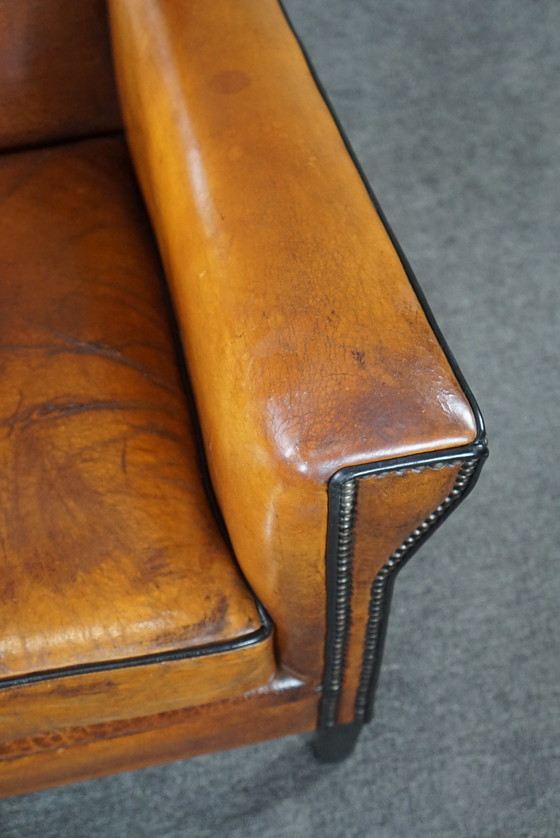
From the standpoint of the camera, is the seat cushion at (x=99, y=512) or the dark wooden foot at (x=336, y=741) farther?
the dark wooden foot at (x=336, y=741)

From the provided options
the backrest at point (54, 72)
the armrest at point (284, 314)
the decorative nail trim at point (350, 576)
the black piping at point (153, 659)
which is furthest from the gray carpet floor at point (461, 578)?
the backrest at point (54, 72)

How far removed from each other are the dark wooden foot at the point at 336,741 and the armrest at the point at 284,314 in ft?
0.50

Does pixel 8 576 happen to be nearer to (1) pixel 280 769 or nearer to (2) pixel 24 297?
(2) pixel 24 297

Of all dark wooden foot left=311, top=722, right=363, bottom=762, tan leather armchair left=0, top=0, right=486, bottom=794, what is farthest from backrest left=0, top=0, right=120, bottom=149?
dark wooden foot left=311, top=722, right=363, bottom=762

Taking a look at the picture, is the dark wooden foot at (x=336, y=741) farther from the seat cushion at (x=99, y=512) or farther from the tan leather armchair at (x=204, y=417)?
the seat cushion at (x=99, y=512)

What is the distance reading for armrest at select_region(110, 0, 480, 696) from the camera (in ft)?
2.03

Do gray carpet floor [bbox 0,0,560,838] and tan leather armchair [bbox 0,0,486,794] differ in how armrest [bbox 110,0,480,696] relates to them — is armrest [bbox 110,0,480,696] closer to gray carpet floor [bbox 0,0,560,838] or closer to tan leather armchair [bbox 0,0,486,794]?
tan leather armchair [bbox 0,0,486,794]

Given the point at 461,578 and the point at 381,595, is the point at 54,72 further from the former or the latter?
the point at 461,578

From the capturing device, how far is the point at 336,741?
99cm

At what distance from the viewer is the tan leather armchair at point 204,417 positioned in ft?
2.08

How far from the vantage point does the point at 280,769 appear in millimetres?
1054

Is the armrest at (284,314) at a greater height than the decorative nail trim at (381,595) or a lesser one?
greater

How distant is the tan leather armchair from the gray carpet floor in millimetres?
109

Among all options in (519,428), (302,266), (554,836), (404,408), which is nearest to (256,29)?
(302,266)
